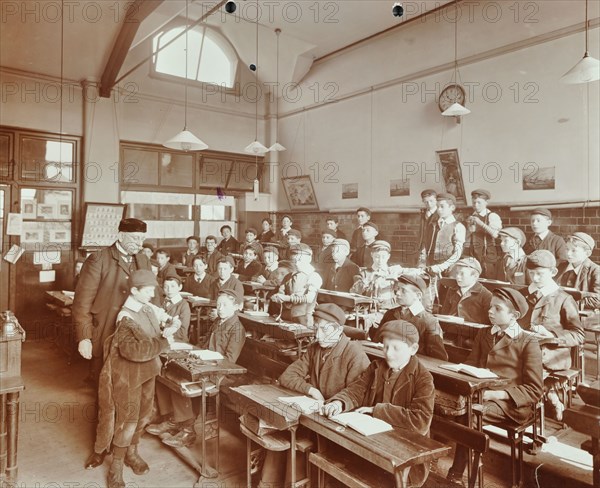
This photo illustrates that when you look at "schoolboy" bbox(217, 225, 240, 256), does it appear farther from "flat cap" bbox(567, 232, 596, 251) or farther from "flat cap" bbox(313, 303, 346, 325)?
"flat cap" bbox(313, 303, 346, 325)

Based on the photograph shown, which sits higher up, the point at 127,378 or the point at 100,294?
the point at 100,294

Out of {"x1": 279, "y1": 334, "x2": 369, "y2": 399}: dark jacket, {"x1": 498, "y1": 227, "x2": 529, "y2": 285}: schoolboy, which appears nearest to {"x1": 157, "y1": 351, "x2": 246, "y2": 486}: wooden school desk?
{"x1": 279, "y1": 334, "x2": 369, "y2": 399}: dark jacket

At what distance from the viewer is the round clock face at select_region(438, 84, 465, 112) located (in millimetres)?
7559

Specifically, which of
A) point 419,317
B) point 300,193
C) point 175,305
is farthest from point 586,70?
point 300,193

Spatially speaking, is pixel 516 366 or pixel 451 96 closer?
pixel 516 366

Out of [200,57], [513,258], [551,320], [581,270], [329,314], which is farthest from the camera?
[200,57]

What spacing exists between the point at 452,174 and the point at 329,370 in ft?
17.9

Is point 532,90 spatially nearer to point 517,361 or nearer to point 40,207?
point 517,361

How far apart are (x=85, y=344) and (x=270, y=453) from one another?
1603 mm

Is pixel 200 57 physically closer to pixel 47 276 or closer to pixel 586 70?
pixel 47 276

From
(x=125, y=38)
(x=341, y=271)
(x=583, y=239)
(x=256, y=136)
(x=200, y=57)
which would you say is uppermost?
(x=200, y=57)

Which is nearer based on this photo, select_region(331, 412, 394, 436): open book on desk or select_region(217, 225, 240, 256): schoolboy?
select_region(331, 412, 394, 436): open book on desk

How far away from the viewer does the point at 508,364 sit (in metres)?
3.37

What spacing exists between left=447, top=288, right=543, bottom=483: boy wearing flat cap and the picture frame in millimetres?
7133
